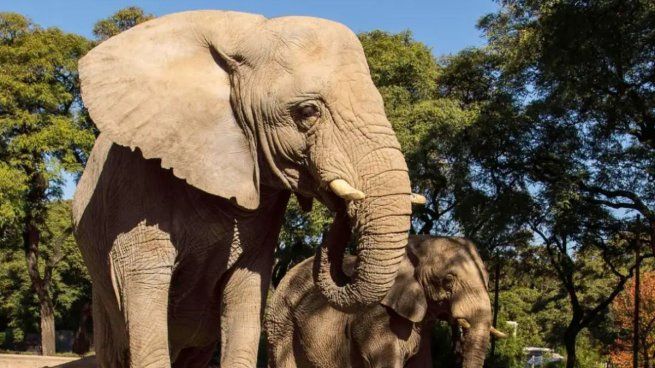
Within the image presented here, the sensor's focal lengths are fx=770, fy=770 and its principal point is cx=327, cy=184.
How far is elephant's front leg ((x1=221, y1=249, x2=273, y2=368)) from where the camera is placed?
3.67 m

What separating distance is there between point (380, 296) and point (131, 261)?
3.70 feet

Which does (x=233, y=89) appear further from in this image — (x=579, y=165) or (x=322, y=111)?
(x=579, y=165)

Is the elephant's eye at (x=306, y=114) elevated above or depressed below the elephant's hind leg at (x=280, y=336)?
above

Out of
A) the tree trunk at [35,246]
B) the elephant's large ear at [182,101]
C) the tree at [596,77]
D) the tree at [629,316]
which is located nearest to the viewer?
the elephant's large ear at [182,101]

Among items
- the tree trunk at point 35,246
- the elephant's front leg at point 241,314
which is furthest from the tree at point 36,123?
the elephant's front leg at point 241,314

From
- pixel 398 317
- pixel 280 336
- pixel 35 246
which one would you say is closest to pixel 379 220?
pixel 398 317

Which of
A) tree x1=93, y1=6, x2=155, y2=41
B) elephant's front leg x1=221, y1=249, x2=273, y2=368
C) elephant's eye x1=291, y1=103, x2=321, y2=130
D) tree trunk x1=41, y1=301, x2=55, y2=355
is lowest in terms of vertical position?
tree trunk x1=41, y1=301, x2=55, y2=355

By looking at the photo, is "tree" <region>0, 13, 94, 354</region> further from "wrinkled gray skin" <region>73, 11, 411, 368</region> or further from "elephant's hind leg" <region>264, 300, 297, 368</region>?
"wrinkled gray skin" <region>73, 11, 411, 368</region>

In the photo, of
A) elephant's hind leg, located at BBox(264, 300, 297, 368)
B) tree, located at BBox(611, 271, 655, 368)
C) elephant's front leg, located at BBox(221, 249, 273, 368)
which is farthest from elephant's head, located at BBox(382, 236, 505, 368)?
tree, located at BBox(611, 271, 655, 368)

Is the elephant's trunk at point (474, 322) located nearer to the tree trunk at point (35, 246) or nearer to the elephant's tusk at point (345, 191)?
the elephant's tusk at point (345, 191)

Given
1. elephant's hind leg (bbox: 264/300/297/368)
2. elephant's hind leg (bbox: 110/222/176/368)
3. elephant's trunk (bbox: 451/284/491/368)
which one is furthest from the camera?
elephant's hind leg (bbox: 264/300/297/368)

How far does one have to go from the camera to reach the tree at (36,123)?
70.1 feet

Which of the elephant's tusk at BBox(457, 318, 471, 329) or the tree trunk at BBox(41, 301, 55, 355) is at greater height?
the elephant's tusk at BBox(457, 318, 471, 329)

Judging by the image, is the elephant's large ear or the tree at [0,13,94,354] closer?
the elephant's large ear
